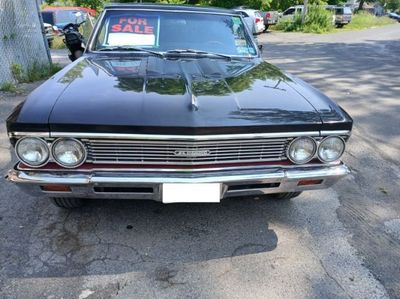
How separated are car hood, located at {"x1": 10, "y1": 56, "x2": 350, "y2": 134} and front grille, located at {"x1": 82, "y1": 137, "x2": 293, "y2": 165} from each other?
0.33 feet

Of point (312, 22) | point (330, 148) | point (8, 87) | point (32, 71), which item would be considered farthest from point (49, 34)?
point (312, 22)

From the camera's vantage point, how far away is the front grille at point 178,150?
2.42 metres

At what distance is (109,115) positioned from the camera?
7.79 ft

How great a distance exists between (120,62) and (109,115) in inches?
46.6

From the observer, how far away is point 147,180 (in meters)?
2.43

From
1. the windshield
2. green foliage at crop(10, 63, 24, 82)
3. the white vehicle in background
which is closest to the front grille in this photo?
the windshield

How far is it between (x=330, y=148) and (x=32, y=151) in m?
1.93

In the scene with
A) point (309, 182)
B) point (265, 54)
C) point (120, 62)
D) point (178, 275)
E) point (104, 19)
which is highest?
point (104, 19)

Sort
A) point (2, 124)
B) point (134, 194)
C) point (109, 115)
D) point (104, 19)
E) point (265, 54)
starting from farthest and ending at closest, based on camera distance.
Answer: point (265, 54)
point (2, 124)
point (104, 19)
point (134, 194)
point (109, 115)

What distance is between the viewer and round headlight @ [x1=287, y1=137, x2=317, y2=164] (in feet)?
8.62

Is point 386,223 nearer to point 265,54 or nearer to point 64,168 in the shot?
point 64,168

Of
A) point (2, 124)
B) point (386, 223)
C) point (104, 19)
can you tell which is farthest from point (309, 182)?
point (2, 124)

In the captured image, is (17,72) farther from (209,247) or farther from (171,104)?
(209,247)

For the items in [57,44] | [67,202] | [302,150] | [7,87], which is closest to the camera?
[302,150]
